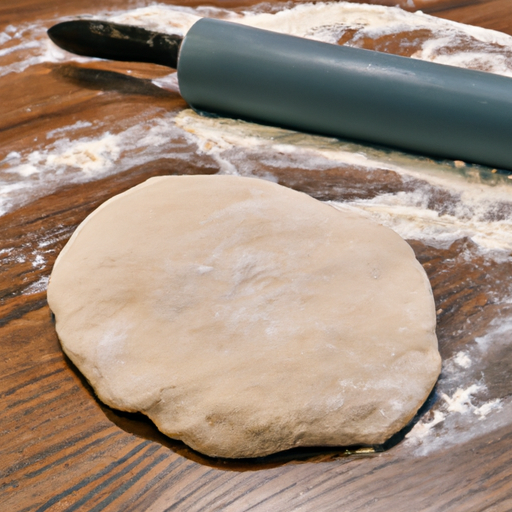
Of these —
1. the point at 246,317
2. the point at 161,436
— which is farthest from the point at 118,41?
the point at 161,436

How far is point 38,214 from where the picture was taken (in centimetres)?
146

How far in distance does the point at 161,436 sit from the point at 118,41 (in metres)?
1.37

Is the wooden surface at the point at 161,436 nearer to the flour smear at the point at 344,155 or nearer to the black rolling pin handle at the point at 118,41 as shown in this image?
the flour smear at the point at 344,155

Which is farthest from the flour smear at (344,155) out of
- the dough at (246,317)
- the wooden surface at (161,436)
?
the dough at (246,317)

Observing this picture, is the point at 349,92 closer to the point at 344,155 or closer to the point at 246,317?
the point at 344,155

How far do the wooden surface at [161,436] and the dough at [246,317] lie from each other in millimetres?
54

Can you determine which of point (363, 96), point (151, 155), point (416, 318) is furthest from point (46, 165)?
point (416, 318)

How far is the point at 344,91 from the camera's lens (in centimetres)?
156

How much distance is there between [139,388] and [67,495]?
23 centimetres

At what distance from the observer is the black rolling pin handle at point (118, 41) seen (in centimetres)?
174

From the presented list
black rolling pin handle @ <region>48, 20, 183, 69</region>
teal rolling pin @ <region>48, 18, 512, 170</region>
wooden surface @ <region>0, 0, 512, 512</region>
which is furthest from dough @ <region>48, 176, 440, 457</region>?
black rolling pin handle @ <region>48, 20, 183, 69</region>

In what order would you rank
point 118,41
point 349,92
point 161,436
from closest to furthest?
point 161,436 → point 349,92 → point 118,41

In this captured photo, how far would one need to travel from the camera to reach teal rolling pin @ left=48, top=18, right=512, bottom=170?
150 centimetres

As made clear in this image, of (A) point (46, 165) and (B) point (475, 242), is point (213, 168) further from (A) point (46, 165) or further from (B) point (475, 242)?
(B) point (475, 242)
